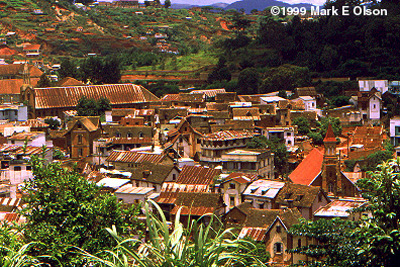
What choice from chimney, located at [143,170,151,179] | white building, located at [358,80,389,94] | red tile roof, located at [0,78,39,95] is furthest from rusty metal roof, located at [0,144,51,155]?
white building, located at [358,80,389,94]

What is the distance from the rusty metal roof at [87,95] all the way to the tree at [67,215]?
50489 mm

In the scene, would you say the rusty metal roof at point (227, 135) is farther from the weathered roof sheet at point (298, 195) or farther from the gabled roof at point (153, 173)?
the weathered roof sheet at point (298, 195)

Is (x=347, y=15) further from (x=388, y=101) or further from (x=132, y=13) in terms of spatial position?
(x=132, y=13)

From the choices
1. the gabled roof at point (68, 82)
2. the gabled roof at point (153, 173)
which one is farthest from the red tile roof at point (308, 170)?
the gabled roof at point (68, 82)

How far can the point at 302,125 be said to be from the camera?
185ft

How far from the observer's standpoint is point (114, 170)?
143 feet

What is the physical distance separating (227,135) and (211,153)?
1882 millimetres

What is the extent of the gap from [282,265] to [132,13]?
13263 centimetres

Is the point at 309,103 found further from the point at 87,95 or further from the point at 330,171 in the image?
the point at 330,171

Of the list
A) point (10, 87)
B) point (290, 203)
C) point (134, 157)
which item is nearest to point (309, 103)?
point (134, 157)

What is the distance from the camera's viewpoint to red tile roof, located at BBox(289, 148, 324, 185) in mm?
40531

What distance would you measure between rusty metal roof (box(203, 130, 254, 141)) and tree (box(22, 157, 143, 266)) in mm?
24904

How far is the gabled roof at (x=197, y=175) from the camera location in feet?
127

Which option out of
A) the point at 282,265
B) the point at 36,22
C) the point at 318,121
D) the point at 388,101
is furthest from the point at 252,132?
the point at 36,22
